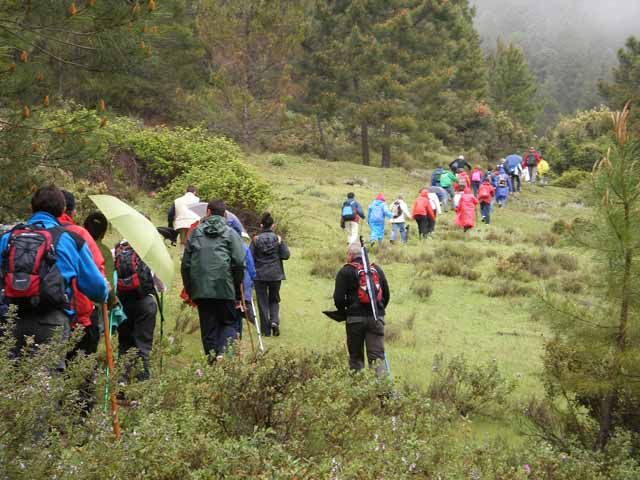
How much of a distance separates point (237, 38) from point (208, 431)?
27.3 m

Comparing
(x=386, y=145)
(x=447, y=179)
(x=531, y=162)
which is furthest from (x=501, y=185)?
(x=386, y=145)

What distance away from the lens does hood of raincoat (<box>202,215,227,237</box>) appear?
23.4ft

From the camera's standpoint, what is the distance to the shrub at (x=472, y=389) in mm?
7613

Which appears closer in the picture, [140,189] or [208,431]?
[208,431]

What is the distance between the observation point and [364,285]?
754 cm

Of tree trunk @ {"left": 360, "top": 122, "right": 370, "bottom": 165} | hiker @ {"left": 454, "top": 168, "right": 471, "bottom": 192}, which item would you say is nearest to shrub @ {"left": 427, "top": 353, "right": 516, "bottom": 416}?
hiker @ {"left": 454, "top": 168, "right": 471, "bottom": 192}

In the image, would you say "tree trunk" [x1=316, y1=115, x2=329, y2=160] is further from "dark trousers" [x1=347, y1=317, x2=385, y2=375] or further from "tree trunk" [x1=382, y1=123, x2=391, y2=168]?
"dark trousers" [x1=347, y1=317, x2=385, y2=375]

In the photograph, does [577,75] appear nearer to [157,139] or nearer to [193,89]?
[193,89]

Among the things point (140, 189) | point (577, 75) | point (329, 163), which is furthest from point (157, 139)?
point (577, 75)

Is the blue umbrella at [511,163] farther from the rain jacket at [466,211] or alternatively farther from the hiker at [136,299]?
the hiker at [136,299]

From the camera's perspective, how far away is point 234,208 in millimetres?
17234

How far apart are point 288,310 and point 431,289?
11.6 ft

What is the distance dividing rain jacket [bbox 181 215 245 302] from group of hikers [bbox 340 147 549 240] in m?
10.1

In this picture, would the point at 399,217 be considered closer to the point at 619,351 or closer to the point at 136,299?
the point at 136,299
